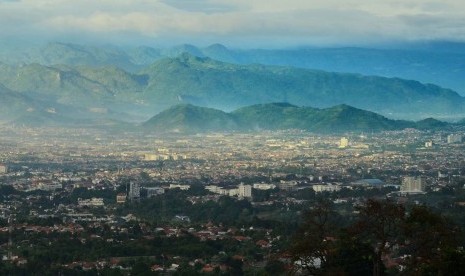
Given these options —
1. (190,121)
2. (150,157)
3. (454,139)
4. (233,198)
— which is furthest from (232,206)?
(190,121)

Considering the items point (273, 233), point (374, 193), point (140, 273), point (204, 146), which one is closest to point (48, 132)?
point (204, 146)

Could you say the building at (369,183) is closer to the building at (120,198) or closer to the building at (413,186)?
the building at (413,186)

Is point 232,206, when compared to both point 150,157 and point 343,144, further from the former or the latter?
point 343,144

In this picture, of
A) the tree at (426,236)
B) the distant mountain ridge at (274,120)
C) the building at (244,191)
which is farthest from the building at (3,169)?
the tree at (426,236)

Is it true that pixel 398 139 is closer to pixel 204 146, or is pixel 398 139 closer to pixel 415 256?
pixel 204 146

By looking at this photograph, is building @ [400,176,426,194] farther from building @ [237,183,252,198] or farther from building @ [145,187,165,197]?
building @ [145,187,165,197]

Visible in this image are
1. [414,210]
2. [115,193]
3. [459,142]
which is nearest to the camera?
[414,210]
